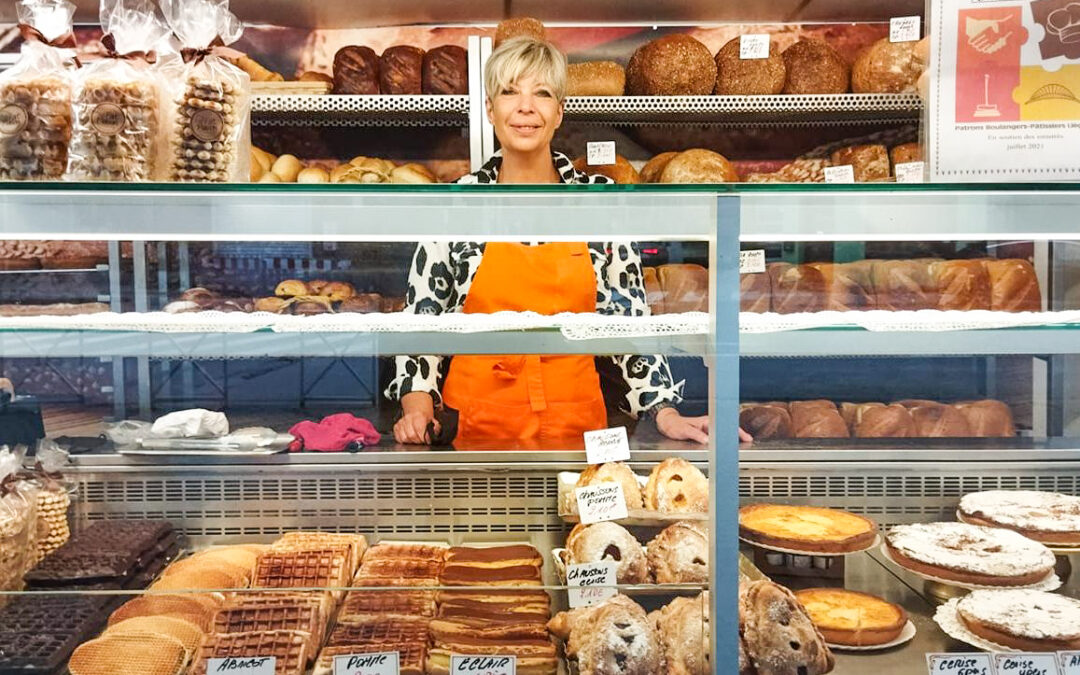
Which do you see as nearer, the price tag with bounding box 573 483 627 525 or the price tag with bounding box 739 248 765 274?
the price tag with bounding box 739 248 765 274

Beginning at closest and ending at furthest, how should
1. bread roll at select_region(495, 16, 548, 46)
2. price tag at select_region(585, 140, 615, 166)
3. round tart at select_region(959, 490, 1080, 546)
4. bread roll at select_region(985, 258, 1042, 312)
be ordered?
round tart at select_region(959, 490, 1080, 546)
bread roll at select_region(985, 258, 1042, 312)
bread roll at select_region(495, 16, 548, 46)
price tag at select_region(585, 140, 615, 166)

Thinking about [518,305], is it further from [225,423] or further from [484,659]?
[484,659]

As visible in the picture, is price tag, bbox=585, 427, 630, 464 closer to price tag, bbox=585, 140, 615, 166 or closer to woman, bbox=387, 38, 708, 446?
woman, bbox=387, 38, 708, 446

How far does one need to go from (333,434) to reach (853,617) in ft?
4.10

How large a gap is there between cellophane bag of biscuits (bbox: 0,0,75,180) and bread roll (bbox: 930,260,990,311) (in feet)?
8.03

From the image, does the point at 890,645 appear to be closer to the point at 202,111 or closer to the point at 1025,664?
the point at 1025,664

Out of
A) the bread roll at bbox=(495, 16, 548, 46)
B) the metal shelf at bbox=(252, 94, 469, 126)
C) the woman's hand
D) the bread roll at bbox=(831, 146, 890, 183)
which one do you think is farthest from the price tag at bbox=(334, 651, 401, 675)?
the bread roll at bbox=(831, 146, 890, 183)

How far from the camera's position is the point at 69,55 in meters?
1.65

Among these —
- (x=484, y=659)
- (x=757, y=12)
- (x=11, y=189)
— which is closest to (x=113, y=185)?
(x=11, y=189)

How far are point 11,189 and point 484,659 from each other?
1139 millimetres

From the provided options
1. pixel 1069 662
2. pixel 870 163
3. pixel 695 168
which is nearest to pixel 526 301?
pixel 1069 662

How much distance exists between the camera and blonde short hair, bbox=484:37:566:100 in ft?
8.61

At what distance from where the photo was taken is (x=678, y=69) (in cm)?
454

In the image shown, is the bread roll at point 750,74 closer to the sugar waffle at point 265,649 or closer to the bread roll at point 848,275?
the bread roll at point 848,275
